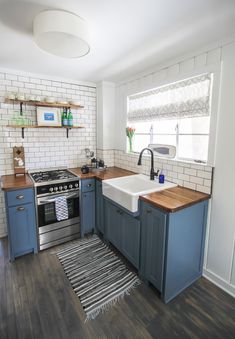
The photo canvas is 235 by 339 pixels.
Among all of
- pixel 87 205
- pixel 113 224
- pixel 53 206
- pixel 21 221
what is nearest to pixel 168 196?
pixel 113 224

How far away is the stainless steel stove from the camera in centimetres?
232

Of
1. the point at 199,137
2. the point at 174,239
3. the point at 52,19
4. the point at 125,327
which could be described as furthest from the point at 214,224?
the point at 52,19

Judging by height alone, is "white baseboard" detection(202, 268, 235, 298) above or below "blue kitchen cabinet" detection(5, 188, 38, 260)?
below

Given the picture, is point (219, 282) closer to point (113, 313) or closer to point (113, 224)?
point (113, 313)

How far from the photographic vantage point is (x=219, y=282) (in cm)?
188

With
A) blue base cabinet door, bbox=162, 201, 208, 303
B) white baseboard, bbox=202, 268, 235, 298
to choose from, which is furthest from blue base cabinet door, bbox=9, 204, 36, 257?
white baseboard, bbox=202, 268, 235, 298

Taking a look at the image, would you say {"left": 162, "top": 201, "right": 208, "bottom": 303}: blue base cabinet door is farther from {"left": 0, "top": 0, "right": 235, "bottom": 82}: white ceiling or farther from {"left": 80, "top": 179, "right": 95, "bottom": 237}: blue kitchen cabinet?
{"left": 0, "top": 0, "right": 235, "bottom": 82}: white ceiling

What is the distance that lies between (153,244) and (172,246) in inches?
7.4

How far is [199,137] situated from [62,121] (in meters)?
1.95

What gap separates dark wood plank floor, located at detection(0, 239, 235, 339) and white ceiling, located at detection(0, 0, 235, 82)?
7.77ft

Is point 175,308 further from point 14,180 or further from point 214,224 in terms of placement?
point 14,180

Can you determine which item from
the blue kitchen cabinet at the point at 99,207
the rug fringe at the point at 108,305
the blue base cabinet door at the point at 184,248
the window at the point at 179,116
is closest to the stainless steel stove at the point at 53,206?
the blue kitchen cabinet at the point at 99,207

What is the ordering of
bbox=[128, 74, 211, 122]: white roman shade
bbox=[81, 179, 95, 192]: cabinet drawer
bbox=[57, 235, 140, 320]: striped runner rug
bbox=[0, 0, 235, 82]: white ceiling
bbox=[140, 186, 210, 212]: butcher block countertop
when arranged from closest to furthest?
bbox=[0, 0, 235, 82]: white ceiling, bbox=[140, 186, 210, 212]: butcher block countertop, bbox=[57, 235, 140, 320]: striped runner rug, bbox=[128, 74, 211, 122]: white roman shade, bbox=[81, 179, 95, 192]: cabinet drawer

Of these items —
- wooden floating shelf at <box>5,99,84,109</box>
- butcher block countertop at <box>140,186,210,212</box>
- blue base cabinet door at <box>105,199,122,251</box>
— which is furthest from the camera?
wooden floating shelf at <box>5,99,84,109</box>
